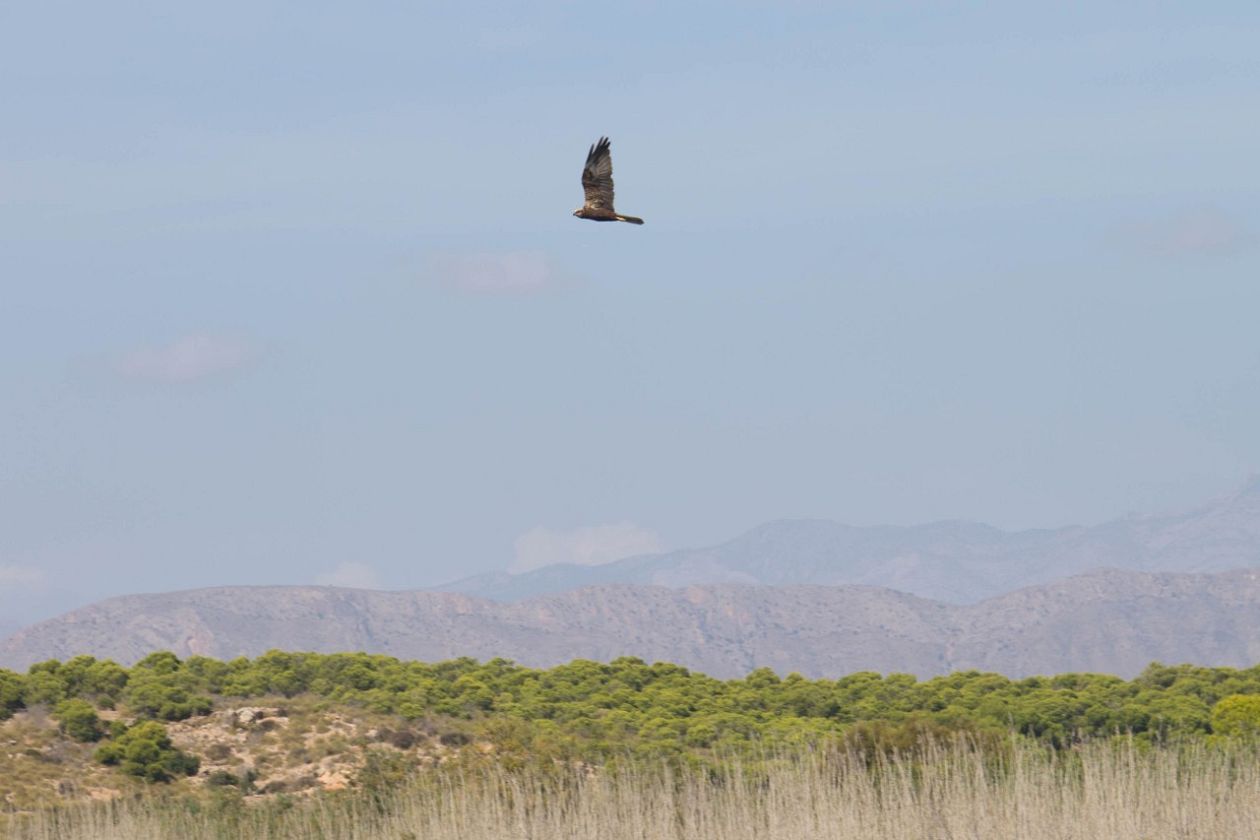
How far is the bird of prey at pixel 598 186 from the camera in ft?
85.9

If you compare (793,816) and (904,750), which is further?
(904,750)

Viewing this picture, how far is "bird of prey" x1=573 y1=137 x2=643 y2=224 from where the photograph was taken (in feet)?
85.9

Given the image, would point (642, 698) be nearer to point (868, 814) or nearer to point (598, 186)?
point (868, 814)

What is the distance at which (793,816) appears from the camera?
28.7 meters

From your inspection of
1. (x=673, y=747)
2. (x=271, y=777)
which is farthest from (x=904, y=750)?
(x=271, y=777)

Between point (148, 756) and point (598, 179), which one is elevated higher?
point (598, 179)

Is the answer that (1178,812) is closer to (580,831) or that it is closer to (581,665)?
(580,831)

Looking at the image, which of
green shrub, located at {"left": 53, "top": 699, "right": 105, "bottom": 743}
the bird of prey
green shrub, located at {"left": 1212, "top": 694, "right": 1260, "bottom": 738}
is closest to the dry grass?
the bird of prey

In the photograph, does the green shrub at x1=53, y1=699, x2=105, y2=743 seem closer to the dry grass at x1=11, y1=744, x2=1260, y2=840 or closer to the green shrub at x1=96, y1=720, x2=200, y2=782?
the green shrub at x1=96, y1=720, x2=200, y2=782

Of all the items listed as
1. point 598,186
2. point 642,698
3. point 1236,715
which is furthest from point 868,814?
point 642,698

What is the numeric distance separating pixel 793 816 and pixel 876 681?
91.5ft

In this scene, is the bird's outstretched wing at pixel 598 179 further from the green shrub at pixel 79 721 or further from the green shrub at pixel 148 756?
the green shrub at pixel 79 721

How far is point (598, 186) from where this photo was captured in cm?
2645

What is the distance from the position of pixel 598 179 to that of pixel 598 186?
100mm
